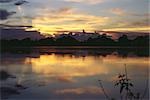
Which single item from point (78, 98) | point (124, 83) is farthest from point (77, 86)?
point (124, 83)

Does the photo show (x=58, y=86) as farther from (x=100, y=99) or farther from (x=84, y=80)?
(x=100, y=99)

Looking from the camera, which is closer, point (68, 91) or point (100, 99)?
point (100, 99)

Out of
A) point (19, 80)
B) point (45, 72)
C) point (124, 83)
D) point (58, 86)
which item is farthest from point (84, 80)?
point (124, 83)

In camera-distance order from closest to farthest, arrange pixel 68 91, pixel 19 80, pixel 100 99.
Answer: pixel 100 99 → pixel 68 91 → pixel 19 80

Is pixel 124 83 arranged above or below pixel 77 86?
above

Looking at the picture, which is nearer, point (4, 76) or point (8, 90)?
point (8, 90)

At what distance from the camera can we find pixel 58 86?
41.3 feet

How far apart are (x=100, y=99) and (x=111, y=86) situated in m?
1.81

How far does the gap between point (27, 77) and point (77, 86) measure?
2.67 m

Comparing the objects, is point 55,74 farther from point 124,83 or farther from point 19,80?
point 124,83

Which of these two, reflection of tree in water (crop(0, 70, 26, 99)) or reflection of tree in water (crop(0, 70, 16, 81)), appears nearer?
reflection of tree in water (crop(0, 70, 26, 99))

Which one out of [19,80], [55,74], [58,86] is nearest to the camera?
[58,86]

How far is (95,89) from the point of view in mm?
11781

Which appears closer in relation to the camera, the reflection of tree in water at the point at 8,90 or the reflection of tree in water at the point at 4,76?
the reflection of tree in water at the point at 8,90
